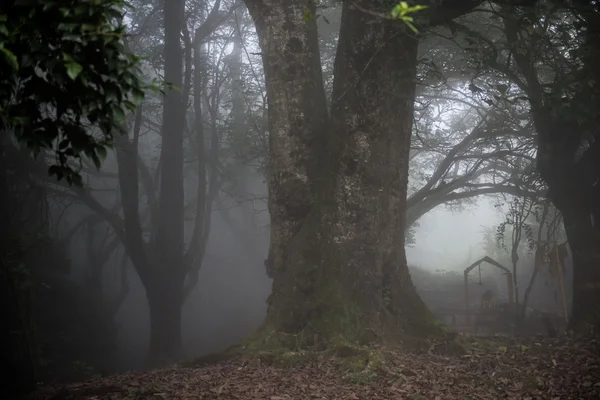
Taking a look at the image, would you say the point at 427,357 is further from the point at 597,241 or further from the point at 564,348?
the point at 597,241

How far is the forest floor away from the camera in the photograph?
511 centimetres

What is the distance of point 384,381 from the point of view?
17.7 feet

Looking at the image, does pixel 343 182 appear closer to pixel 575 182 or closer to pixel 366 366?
pixel 366 366

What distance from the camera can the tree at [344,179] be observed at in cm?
663

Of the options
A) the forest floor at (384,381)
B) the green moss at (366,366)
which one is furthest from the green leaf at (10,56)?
the green moss at (366,366)

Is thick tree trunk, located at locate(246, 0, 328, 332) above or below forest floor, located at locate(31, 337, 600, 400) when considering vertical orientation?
above

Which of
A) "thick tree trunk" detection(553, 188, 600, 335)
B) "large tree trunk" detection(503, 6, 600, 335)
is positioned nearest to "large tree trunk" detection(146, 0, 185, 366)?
"large tree trunk" detection(503, 6, 600, 335)

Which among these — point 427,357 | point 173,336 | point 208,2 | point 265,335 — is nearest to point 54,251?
point 173,336

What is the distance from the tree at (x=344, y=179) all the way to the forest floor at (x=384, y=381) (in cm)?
71

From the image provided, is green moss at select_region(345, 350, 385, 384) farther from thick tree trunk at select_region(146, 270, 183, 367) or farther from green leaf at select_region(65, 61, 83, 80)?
thick tree trunk at select_region(146, 270, 183, 367)

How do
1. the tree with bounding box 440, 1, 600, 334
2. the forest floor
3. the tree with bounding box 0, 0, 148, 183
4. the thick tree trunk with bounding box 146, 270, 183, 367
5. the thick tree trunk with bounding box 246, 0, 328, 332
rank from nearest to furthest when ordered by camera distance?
the tree with bounding box 0, 0, 148, 183 → the forest floor → the thick tree trunk with bounding box 246, 0, 328, 332 → the tree with bounding box 440, 1, 600, 334 → the thick tree trunk with bounding box 146, 270, 183, 367

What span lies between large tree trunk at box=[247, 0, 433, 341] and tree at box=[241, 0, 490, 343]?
14 millimetres

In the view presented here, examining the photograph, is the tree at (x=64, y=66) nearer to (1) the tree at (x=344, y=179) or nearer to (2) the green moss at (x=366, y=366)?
(2) the green moss at (x=366, y=366)

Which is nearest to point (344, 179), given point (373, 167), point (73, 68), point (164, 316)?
point (373, 167)
